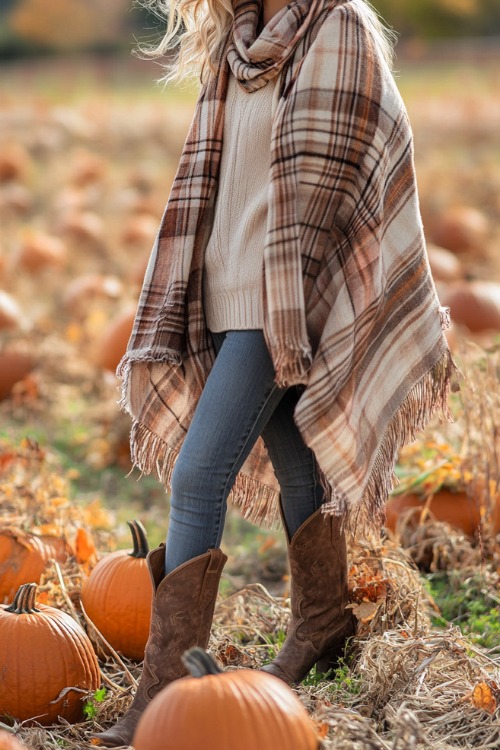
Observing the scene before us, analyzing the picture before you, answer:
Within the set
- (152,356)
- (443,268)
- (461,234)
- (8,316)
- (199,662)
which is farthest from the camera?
(461,234)

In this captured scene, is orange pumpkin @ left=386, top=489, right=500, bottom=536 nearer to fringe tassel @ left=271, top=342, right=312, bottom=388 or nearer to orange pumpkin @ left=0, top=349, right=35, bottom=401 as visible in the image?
fringe tassel @ left=271, top=342, right=312, bottom=388

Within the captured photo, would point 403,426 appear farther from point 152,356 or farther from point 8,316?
point 8,316

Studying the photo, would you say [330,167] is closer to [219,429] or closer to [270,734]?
[219,429]


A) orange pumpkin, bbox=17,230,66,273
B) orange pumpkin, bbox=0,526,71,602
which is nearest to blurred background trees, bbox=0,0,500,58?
orange pumpkin, bbox=17,230,66,273

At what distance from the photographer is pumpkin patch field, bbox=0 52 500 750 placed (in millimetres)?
2459

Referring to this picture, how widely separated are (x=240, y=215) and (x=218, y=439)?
24.1 inches

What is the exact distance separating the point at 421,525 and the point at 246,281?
172 centimetres

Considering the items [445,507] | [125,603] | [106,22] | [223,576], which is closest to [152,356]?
[125,603]

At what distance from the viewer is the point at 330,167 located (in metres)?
2.59

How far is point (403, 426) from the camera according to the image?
9.61 ft

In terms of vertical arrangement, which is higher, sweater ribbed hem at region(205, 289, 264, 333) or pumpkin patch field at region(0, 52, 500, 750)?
sweater ribbed hem at region(205, 289, 264, 333)

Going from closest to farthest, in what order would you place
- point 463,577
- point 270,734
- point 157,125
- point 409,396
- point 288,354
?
point 270,734
point 288,354
point 409,396
point 463,577
point 157,125

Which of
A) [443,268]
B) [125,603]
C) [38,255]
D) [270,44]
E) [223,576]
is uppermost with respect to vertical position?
[270,44]

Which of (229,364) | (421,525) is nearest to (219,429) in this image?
(229,364)
